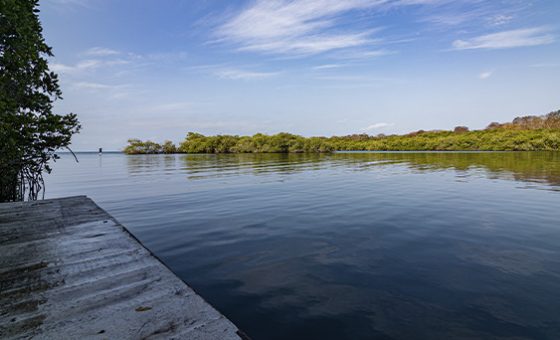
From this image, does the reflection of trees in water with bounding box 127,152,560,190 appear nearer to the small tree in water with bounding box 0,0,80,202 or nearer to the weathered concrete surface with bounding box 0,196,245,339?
the small tree in water with bounding box 0,0,80,202

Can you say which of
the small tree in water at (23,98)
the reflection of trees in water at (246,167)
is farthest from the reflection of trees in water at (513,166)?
the small tree in water at (23,98)

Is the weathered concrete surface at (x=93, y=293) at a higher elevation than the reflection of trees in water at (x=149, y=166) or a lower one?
lower

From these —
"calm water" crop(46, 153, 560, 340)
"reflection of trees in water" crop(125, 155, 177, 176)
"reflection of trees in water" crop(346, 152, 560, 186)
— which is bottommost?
"calm water" crop(46, 153, 560, 340)

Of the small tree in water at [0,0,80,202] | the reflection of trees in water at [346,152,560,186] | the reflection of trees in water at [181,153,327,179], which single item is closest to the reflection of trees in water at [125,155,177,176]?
the reflection of trees in water at [181,153,327,179]

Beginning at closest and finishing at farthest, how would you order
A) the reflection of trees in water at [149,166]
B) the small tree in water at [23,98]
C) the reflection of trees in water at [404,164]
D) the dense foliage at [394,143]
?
the small tree in water at [23,98], the reflection of trees in water at [404,164], the reflection of trees in water at [149,166], the dense foliage at [394,143]

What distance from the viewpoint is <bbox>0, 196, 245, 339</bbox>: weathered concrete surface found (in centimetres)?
252

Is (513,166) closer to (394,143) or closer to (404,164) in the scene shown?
(404,164)

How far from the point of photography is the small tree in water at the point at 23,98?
7.05 m

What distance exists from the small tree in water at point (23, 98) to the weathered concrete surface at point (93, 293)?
12.1ft

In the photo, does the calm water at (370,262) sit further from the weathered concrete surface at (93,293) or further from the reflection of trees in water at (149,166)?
the reflection of trees in water at (149,166)

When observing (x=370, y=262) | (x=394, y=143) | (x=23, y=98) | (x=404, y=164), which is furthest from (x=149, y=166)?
(x=394, y=143)

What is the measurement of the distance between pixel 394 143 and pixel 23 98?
12140 cm

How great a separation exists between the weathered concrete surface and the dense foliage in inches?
3560

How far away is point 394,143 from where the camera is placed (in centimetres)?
11669
